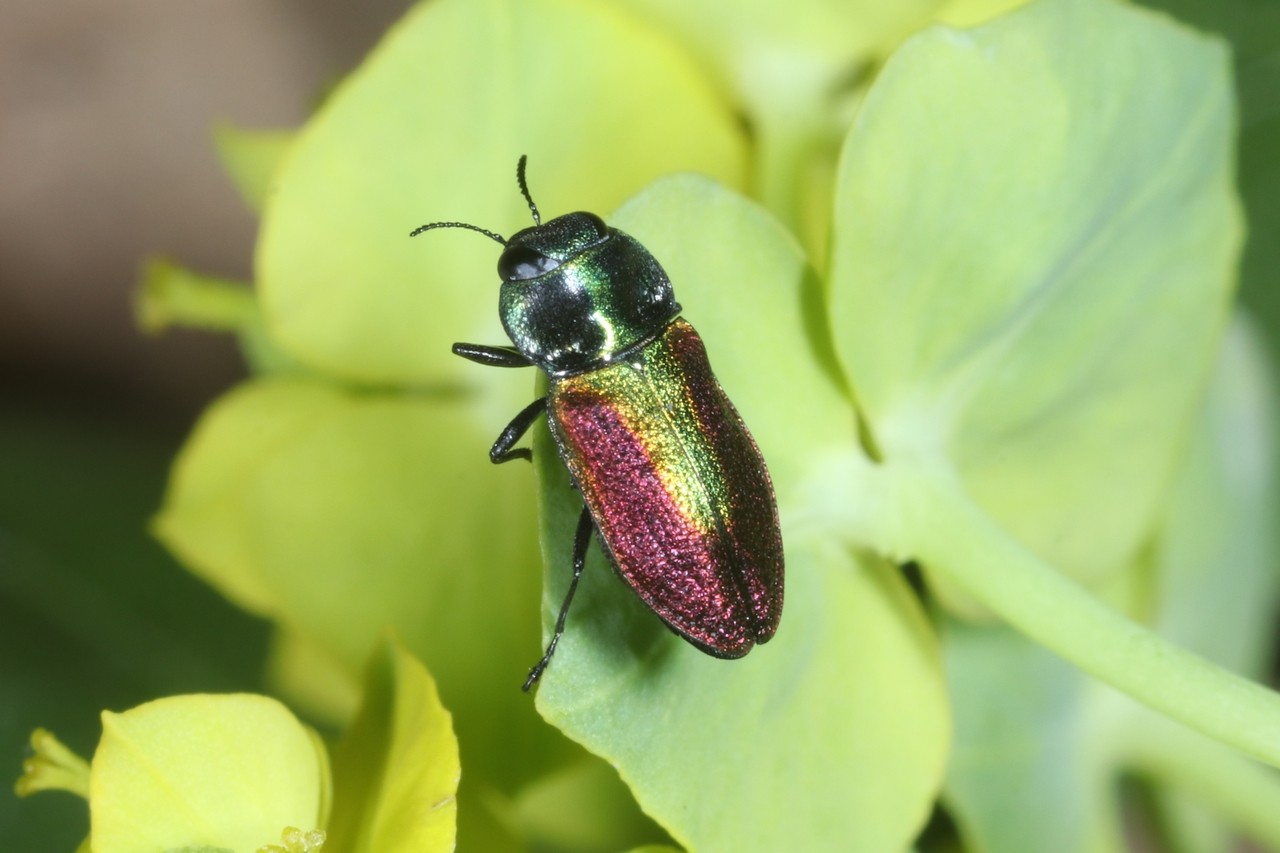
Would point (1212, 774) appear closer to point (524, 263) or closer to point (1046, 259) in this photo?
point (1046, 259)

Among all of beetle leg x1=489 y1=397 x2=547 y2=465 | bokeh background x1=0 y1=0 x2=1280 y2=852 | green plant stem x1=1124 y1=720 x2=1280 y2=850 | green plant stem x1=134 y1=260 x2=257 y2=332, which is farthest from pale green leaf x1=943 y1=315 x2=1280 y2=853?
green plant stem x1=134 y1=260 x2=257 y2=332

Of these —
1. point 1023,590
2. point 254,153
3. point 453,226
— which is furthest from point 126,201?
point 1023,590

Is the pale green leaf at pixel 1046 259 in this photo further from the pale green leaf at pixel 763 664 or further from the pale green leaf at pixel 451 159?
the pale green leaf at pixel 451 159

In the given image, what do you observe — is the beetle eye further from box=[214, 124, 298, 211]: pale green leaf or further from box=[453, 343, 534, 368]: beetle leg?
box=[214, 124, 298, 211]: pale green leaf

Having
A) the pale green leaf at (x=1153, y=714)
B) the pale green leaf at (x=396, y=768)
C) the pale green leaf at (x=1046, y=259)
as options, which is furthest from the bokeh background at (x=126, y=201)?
the pale green leaf at (x=396, y=768)

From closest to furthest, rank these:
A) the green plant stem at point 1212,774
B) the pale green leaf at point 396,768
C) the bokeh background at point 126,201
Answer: the pale green leaf at point 396,768 → the green plant stem at point 1212,774 → the bokeh background at point 126,201

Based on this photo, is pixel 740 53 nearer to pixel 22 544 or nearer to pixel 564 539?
pixel 564 539
